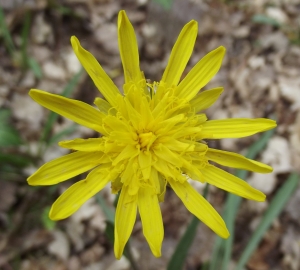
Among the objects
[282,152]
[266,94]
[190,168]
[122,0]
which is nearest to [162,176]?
[190,168]

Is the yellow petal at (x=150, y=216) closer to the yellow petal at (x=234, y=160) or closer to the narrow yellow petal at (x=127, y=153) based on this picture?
the narrow yellow petal at (x=127, y=153)

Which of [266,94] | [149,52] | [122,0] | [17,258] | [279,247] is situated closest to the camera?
[17,258]

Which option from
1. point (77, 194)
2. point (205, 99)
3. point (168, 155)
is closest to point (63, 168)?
point (77, 194)

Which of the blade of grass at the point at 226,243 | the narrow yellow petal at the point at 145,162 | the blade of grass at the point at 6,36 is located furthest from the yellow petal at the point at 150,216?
the blade of grass at the point at 6,36

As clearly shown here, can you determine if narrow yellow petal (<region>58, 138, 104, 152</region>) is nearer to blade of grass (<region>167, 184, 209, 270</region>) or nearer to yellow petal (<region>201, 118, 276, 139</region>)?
yellow petal (<region>201, 118, 276, 139</region>)

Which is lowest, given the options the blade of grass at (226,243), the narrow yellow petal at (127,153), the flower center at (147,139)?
the blade of grass at (226,243)

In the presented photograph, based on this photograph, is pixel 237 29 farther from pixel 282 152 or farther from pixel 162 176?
pixel 162 176

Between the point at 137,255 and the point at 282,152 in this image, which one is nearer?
the point at 137,255

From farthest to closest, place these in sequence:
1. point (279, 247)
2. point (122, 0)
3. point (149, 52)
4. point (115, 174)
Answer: point (122, 0) → point (149, 52) → point (279, 247) → point (115, 174)
